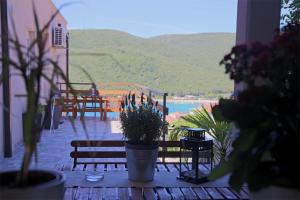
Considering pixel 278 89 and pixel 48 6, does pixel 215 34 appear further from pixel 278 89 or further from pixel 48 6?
pixel 278 89

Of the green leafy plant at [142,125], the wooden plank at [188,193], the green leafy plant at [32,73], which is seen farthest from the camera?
the green leafy plant at [142,125]

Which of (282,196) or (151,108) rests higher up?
(151,108)

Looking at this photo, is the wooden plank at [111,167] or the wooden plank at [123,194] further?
the wooden plank at [111,167]

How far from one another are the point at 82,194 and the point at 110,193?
0.21 meters

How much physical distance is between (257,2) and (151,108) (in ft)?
4.12

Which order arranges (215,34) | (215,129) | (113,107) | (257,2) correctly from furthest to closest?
(215,34) → (113,107) → (215,129) → (257,2)

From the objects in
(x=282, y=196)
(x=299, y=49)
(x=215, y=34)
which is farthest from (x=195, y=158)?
(x=215, y=34)

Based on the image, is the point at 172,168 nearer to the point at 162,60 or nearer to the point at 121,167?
the point at 121,167

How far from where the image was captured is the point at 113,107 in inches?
361

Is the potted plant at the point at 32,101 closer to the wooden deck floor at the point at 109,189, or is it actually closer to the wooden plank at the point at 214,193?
the wooden deck floor at the point at 109,189

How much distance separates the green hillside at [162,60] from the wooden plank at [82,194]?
985cm

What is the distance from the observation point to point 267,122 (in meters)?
1.28

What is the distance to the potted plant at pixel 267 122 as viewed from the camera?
1.29 m

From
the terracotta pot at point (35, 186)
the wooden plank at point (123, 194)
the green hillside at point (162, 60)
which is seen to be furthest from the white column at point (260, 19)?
the green hillside at point (162, 60)
